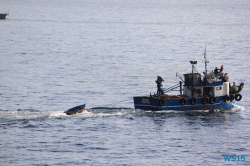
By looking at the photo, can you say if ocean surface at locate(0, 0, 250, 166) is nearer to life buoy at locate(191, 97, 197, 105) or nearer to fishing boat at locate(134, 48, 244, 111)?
fishing boat at locate(134, 48, 244, 111)

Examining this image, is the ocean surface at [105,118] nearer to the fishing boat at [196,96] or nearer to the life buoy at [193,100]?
the fishing boat at [196,96]

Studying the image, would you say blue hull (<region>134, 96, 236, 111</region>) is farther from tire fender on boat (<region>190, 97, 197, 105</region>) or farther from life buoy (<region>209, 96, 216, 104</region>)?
life buoy (<region>209, 96, 216, 104</region>)

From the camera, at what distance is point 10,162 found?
193ft

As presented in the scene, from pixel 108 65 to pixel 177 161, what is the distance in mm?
62762

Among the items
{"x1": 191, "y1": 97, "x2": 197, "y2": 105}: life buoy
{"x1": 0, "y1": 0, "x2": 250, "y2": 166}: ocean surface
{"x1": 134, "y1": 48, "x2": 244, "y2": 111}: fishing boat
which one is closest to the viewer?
{"x1": 0, "y1": 0, "x2": 250, "y2": 166}: ocean surface

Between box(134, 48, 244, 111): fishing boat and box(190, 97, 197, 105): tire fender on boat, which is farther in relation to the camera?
box(190, 97, 197, 105): tire fender on boat

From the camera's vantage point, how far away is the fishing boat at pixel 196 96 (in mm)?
74062

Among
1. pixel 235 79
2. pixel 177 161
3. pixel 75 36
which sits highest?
pixel 75 36

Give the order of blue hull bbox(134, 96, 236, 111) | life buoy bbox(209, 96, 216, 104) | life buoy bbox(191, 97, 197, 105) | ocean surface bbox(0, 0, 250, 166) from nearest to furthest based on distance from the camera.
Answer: ocean surface bbox(0, 0, 250, 166) < blue hull bbox(134, 96, 236, 111) < life buoy bbox(191, 97, 197, 105) < life buoy bbox(209, 96, 216, 104)

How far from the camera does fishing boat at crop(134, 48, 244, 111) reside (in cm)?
7406

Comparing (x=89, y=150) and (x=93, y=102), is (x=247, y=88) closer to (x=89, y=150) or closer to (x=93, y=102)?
(x=93, y=102)

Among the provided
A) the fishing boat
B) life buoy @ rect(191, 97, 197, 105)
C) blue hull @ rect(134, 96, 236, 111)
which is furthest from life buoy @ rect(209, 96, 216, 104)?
life buoy @ rect(191, 97, 197, 105)

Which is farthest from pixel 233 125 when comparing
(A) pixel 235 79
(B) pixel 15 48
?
(B) pixel 15 48

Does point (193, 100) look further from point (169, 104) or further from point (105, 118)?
point (105, 118)
